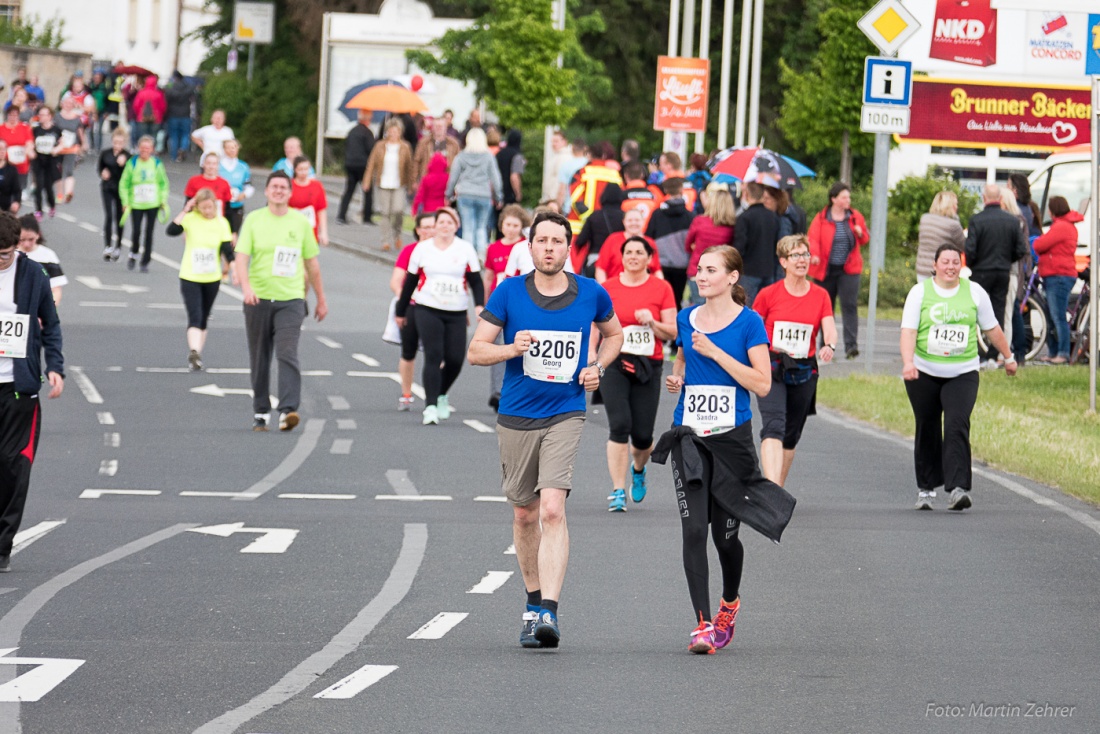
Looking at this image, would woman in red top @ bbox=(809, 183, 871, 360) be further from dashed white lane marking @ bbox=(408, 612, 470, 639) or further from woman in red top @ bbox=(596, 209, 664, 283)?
dashed white lane marking @ bbox=(408, 612, 470, 639)

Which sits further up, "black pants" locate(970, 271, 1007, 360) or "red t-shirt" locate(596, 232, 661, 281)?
"red t-shirt" locate(596, 232, 661, 281)

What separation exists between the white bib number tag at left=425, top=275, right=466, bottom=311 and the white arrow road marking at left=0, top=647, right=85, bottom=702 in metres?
9.15

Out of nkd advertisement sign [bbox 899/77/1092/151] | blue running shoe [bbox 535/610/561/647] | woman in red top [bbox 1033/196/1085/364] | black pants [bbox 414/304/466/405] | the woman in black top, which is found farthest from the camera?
nkd advertisement sign [bbox 899/77/1092/151]

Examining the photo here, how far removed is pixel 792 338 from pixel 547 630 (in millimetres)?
4573

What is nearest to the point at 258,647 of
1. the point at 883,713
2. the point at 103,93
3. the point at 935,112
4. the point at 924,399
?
the point at 883,713

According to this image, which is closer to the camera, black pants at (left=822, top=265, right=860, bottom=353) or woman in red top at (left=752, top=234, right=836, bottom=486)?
woman in red top at (left=752, top=234, right=836, bottom=486)

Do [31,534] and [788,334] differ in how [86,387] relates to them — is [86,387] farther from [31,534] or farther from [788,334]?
[788,334]

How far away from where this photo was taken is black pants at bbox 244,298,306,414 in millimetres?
16781

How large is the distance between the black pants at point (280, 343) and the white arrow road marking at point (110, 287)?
1197cm

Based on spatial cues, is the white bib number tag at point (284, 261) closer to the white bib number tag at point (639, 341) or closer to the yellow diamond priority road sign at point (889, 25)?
the white bib number tag at point (639, 341)

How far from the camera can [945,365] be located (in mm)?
13188

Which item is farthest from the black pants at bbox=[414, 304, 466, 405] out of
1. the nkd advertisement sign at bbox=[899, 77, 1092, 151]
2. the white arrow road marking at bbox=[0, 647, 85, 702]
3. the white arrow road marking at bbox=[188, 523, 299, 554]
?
the nkd advertisement sign at bbox=[899, 77, 1092, 151]

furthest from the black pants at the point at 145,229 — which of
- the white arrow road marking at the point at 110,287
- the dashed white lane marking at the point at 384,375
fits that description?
the dashed white lane marking at the point at 384,375

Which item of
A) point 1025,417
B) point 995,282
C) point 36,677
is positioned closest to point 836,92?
point 995,282
